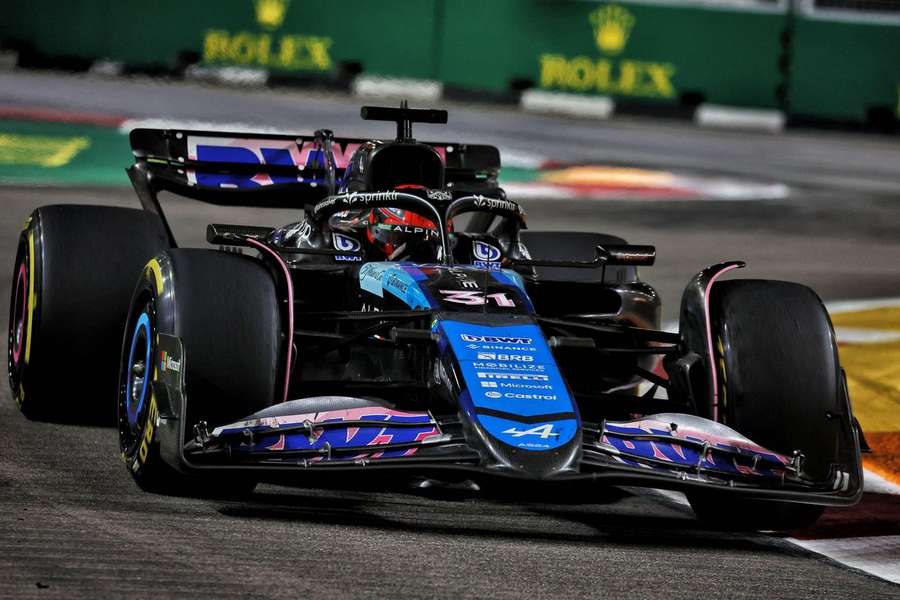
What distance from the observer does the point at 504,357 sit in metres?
5.71

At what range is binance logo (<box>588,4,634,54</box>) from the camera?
2334 centimetres

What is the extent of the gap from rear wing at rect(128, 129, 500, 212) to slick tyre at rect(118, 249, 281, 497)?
2834mm

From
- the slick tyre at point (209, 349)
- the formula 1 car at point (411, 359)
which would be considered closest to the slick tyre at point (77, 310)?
the formula 1 car at point (411, 359)

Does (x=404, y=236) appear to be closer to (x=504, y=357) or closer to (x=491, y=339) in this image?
(x=491, y=339)

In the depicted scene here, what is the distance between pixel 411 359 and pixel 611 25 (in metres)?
17.5

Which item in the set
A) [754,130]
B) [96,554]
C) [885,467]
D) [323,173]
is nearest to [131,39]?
[754,130]

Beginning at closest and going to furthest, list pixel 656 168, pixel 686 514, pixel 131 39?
pixel 686 514
pixel 656 168
pixel 131 39

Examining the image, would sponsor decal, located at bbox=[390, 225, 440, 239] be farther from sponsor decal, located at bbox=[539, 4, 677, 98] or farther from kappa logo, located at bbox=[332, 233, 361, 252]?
sponsor decal, located at bbox=[539, 4, 677, 98]

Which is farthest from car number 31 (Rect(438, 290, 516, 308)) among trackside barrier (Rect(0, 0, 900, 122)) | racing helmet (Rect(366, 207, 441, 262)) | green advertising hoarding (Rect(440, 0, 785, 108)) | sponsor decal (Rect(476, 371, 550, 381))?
green advertising hoarding (Rect(440, 0, 785, 108))

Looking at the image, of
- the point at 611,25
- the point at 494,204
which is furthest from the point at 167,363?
the point at 611,25

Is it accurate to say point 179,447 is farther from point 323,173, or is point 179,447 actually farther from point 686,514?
point 323,173

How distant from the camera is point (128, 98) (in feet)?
67.3

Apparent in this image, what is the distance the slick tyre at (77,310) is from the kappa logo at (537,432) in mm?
2338

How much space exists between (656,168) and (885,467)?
12693 millimetres
